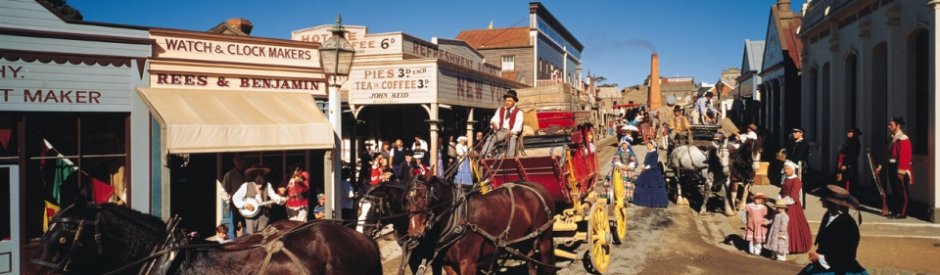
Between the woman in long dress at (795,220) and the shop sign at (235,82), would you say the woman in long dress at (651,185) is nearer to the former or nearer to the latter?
the woman in long dress at (795,220)

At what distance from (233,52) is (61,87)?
109 inches

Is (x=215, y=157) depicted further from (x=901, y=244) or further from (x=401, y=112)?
(x=901, y=244)

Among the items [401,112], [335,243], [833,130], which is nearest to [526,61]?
[401,112]

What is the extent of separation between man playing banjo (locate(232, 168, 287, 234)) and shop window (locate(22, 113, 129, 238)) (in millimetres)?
2378

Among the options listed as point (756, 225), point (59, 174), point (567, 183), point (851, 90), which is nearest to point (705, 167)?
point (756, 225)

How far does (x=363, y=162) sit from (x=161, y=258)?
1189 cm

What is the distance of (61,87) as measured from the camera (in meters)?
9.02

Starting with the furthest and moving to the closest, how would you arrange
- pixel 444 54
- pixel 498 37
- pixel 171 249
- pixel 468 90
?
pixel 498 37
pixel 444 54
pixel 468 90
pixel 171 249

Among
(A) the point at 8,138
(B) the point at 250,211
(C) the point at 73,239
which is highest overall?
(A) the point at 8,138

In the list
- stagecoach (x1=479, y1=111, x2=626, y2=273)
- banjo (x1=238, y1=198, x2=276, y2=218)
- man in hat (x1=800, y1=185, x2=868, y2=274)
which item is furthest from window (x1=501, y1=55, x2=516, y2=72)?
man in hat (x1=800, y1=185, x2=868, y2=274)

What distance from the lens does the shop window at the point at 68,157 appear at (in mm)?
8984

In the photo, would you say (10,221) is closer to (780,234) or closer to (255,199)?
(255,199)

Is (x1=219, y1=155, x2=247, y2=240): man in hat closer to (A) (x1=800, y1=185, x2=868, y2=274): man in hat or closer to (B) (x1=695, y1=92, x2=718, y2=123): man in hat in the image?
(A) (x1=800, y1=185, x2=868, y2=274): man in hat

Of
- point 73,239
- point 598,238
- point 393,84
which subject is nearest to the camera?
point 73,239
